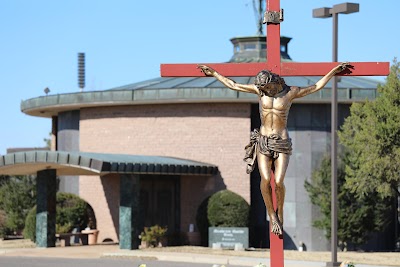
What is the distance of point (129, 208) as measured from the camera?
33344 mm

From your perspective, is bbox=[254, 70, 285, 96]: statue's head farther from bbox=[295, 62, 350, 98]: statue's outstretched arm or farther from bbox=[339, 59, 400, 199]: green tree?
bbox=[339, 59, 400, 199]: green tree

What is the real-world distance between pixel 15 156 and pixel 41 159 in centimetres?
108

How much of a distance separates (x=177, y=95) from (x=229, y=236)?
19.8ft

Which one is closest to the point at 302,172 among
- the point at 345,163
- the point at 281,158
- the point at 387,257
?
the point at 345,163

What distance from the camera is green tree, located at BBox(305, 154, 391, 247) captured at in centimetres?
3553

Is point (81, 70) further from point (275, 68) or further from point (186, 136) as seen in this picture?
point (275, 68)

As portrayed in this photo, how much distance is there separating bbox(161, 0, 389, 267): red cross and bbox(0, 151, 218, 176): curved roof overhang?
18563 mm

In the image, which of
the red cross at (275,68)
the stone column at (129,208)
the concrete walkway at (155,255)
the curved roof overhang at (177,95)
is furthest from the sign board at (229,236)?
the red cross at (275,68)

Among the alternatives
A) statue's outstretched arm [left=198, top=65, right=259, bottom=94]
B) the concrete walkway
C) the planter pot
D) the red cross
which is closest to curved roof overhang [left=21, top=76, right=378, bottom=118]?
the planter pot

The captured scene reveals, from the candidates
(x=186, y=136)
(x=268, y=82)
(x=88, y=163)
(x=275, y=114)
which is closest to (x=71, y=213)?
(x=186, y=136)

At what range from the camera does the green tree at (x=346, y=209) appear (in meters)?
35.5

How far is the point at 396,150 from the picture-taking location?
98.3 ft

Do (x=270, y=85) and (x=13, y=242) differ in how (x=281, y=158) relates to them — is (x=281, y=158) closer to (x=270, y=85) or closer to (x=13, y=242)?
(x=270, y=85)

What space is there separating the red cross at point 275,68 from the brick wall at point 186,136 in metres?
24.2
